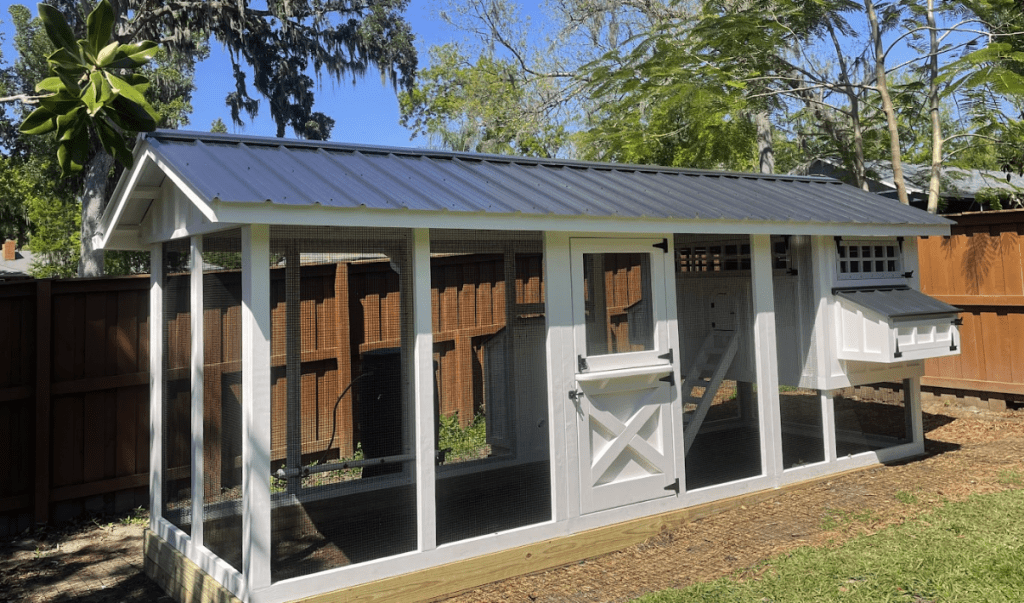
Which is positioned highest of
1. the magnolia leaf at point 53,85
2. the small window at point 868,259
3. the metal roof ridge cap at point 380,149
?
the metal roof ridge cap at point 380,149

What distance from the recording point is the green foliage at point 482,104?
17016mm

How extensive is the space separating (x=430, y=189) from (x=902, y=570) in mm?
3206

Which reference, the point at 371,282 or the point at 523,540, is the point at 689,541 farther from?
the point at 371,282

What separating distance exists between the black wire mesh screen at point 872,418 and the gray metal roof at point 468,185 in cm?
154

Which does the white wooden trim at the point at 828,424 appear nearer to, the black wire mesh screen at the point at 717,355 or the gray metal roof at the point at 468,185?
the black wire mesh screen at the point at 717,355

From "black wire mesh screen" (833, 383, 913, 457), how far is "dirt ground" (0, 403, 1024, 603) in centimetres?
30

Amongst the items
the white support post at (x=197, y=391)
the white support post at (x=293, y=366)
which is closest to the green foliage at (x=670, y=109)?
the white support post at (x=293, y=366)

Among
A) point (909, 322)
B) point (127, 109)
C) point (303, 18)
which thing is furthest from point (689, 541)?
point (303, 18)

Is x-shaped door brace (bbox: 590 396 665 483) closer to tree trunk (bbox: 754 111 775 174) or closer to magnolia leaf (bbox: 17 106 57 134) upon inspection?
magnolia leaf (bbox: 17 106 57 134)

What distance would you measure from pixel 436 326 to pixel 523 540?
52.9 inches

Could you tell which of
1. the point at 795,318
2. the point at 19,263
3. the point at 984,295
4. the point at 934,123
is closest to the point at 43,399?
the point at 795,318

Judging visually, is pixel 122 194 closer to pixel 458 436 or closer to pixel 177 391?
Result: pixel 177 391

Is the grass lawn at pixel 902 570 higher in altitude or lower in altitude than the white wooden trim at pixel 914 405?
lower

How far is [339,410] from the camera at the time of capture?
179 inches
